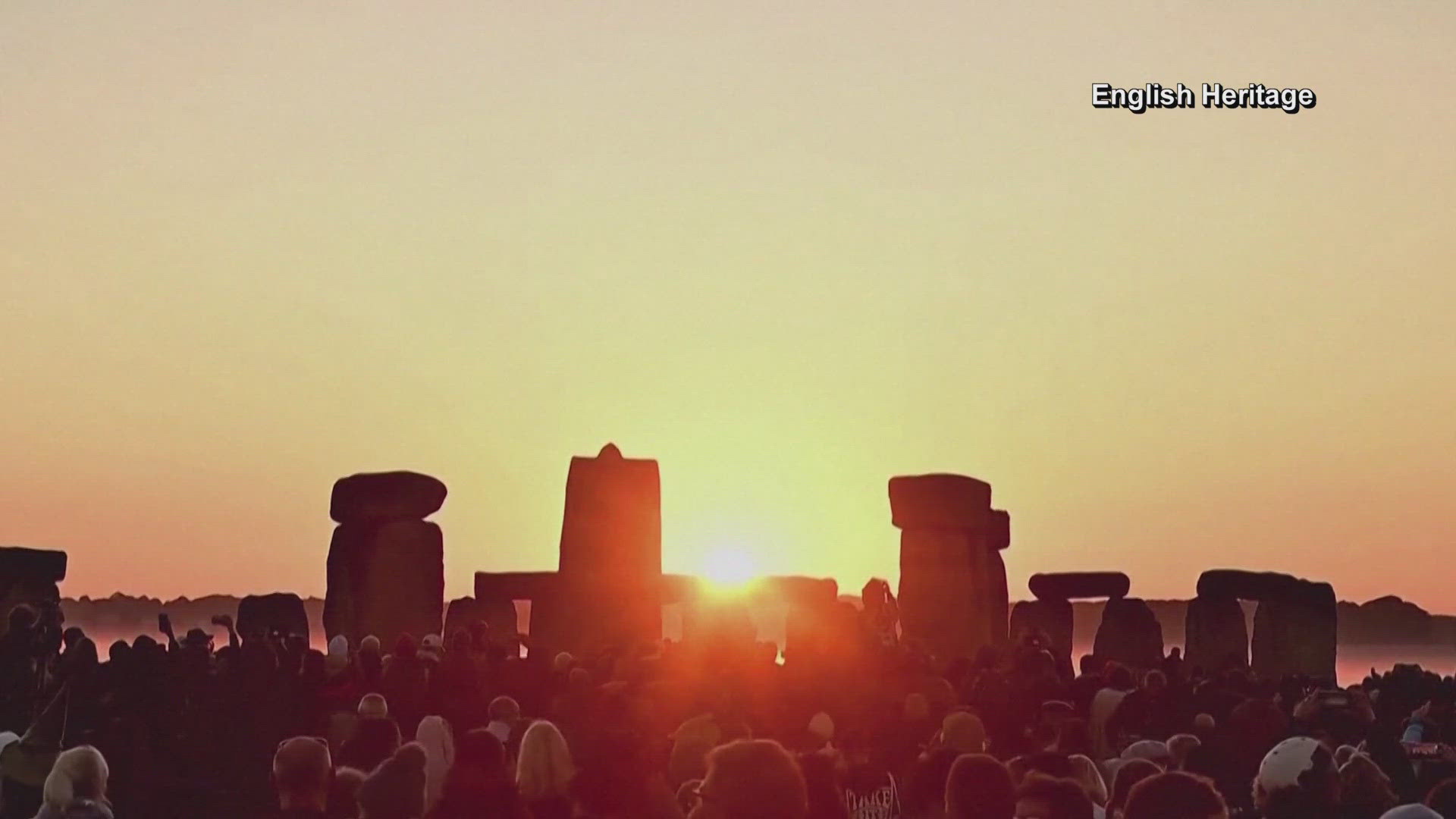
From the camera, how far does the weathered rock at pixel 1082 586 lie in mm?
38219

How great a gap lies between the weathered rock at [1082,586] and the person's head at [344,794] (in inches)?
1170

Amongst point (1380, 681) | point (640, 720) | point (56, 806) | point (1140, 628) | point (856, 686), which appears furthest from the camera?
point (1140, 628)

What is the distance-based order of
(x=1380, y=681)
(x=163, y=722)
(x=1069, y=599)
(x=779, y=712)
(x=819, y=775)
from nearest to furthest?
(x=819, y=775) → (x=163, y=722) → (x=779, y=712) → (x=1380, y=681) → (x=1069, y=599)

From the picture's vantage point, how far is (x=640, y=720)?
10.9 m

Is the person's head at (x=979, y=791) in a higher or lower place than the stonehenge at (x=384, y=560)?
lower

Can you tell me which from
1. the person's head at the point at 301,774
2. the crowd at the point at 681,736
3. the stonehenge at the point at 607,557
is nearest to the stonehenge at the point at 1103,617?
the stonehenge at the point at 607,557

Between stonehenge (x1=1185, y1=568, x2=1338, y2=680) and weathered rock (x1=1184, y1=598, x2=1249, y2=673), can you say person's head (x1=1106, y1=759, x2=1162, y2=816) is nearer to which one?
stonehenge (x1=1185, y1=568, x2=1338, y2=680)

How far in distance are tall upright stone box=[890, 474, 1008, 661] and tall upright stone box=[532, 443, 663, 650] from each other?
4.42 meters

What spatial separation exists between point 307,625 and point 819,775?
22207mm

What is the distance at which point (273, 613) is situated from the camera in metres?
29.3

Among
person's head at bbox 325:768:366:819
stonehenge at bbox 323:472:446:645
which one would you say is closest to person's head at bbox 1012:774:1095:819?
person's head at bbox 325:768:366:819

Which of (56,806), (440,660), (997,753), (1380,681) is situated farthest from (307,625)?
(56,806)

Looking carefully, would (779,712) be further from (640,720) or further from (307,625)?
(307,625)

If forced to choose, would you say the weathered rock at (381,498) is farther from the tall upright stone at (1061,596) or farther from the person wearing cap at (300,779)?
the person wearing cap at (300,779)
